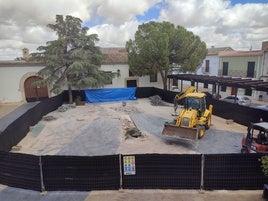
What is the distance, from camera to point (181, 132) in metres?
13.1

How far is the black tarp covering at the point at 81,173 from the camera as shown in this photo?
27.2 ft

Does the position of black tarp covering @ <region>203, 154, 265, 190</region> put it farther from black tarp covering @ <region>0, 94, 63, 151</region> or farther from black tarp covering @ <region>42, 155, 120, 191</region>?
black tarp covering @ <region>0, 94, 63, 151</region>

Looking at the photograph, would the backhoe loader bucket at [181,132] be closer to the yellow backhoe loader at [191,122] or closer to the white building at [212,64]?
the yellow backhoe loader at [191,122]

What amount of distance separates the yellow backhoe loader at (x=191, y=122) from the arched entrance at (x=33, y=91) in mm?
20303

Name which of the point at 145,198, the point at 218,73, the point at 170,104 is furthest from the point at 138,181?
the point at 218,73

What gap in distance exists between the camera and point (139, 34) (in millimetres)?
28172

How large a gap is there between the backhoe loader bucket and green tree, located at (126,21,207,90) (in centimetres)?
1360

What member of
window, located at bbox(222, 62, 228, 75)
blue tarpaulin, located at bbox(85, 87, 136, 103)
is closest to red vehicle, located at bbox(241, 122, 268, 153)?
blue tarpaulin, located at bbox(85, 87, 136, 103)

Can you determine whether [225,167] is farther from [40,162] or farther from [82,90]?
[82,90]

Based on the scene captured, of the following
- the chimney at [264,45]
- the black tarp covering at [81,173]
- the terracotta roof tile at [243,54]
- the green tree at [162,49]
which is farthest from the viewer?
the terracotta roof tile at [243,54]

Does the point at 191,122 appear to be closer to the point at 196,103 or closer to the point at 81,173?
the point at 196,103

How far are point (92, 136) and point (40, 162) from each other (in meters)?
6.75

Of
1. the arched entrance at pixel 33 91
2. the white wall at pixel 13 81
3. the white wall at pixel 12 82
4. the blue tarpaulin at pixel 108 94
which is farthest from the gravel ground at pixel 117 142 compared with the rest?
the white wall at pixel 12 82

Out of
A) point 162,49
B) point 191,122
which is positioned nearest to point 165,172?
point 191,122
